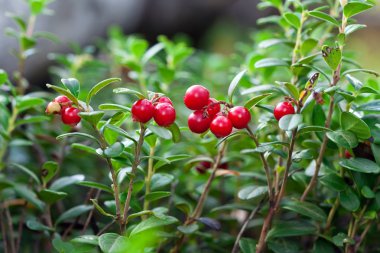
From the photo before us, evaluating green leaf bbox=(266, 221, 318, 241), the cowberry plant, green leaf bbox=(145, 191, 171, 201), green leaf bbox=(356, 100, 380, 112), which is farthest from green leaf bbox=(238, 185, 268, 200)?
green leaf bbox=(356, 100, 380, 112)

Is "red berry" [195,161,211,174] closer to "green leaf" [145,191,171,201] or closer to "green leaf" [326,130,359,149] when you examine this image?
"green leaf" [145,191,171,201]

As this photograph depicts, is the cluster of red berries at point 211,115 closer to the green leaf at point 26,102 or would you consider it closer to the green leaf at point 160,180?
the green leaf at point 160,180

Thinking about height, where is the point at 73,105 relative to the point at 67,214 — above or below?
above

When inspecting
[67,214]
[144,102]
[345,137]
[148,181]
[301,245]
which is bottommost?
[301,245]

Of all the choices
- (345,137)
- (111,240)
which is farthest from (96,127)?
(345,137)

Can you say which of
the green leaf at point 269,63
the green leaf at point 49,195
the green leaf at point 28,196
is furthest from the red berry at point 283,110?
the green leaf at point 28,196

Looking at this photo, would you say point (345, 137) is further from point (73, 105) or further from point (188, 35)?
point (188, 35)

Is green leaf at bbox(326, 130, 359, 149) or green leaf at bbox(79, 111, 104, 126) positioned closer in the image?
green leaf at bbox(79, 111, 104, 126)
